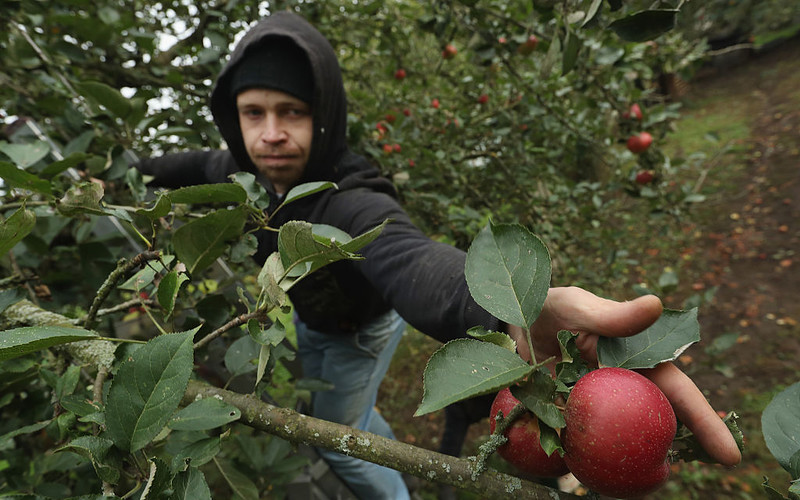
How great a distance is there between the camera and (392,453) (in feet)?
1.54

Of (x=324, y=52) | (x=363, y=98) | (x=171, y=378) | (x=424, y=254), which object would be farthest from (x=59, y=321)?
(x=363, y=98)

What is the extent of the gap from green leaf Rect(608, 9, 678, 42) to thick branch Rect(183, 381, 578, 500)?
2.18 feet

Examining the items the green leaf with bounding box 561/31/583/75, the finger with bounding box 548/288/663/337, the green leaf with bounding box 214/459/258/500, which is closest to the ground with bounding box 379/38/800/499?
the green leaf with bounding box 561/31/583/75

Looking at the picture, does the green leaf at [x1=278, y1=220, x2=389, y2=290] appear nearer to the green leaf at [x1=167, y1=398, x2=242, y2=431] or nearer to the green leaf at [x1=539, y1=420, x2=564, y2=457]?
the green leaf at [x1=167, y1=398, x2=242, y2=431]

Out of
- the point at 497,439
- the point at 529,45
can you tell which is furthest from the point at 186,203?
the point at 529,45

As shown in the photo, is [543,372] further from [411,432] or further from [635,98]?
[411,432]

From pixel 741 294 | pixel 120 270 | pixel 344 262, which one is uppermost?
pixel 120 270

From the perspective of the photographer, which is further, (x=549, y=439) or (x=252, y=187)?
(x=252, y=187)

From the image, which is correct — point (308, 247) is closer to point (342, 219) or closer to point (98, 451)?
point (98, 451)

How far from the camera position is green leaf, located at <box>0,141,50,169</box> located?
969 mm

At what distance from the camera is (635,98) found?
5.91 ft

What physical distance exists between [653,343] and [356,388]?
1.60 metres

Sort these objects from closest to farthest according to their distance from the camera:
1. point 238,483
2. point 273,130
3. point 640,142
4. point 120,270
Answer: point 120,270, point 238,483, point 273,130, point 640,142

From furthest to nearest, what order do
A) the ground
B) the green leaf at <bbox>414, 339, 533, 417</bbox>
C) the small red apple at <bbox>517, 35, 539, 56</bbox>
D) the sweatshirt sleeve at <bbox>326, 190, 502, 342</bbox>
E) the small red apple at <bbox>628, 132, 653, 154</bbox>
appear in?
1. the ground
2. the small red apple at <bbox>517, 35, 539, 56</bbox>
3. the small red apple at <bbox>628, 132, 653, 154</bbox>
4. the sweatshirt sleeve at <bbox>326, 190, 502, 342</bbox>
5. the green leaf at <bbox>414, 339, 533, 417</bbox>
